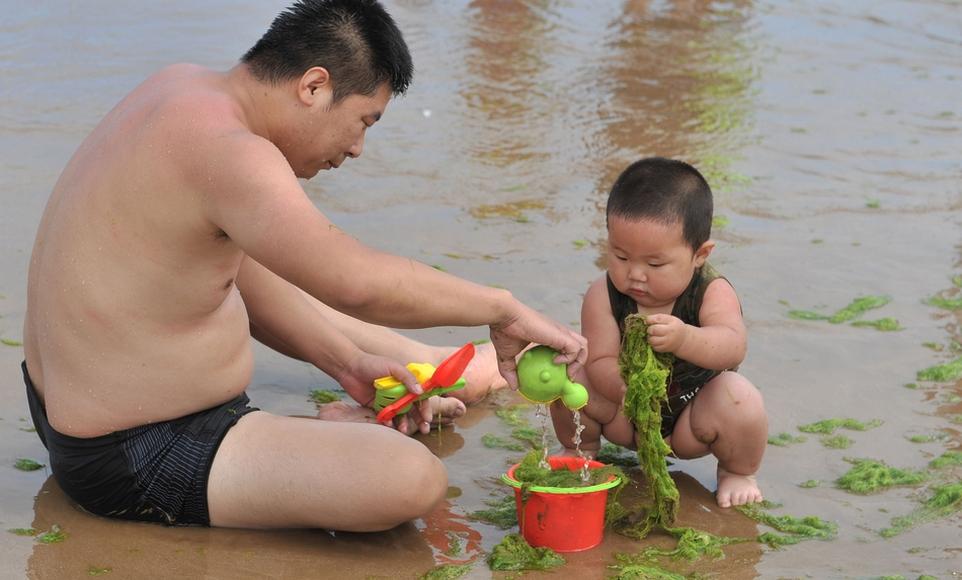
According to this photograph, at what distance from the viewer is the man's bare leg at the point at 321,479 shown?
11.4 ft

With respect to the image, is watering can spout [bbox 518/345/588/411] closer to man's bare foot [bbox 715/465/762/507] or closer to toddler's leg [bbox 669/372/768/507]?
toddler's leg [bbox 669/372/768/507]

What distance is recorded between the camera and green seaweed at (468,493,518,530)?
12.5 ft

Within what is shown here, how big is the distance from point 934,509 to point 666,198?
4.44 feet

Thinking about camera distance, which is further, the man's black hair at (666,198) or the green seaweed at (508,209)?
the green seaweed at (508,209)

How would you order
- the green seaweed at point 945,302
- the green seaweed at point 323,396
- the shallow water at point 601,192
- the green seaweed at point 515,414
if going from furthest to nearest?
the green seaweed at point 945,302 < the green seaweed at point 323,396 < the green seaweed at point 515,414 < the shallow water at point 601,192

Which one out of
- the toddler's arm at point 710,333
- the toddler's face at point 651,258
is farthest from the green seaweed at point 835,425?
the toddler's face at point 651,258

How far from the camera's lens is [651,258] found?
13.0 ft

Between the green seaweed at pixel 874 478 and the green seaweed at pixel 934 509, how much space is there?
140 millimetres

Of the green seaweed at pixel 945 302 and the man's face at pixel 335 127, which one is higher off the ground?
the man's face at pixel 335 127

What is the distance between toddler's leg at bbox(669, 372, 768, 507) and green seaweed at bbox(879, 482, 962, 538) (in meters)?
0.45

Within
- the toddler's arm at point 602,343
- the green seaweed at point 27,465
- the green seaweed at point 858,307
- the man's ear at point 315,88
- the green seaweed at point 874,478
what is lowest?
the green seaweed at point 858,307

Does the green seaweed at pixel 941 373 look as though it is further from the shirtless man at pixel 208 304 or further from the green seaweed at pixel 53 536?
the green seaweed at pixel 53 536

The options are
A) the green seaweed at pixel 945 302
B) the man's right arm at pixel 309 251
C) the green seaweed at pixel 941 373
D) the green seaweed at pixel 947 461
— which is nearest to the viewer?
the man's right arm at pixel 309 251

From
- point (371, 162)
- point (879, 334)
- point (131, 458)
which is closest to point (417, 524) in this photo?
point (131, 458)
